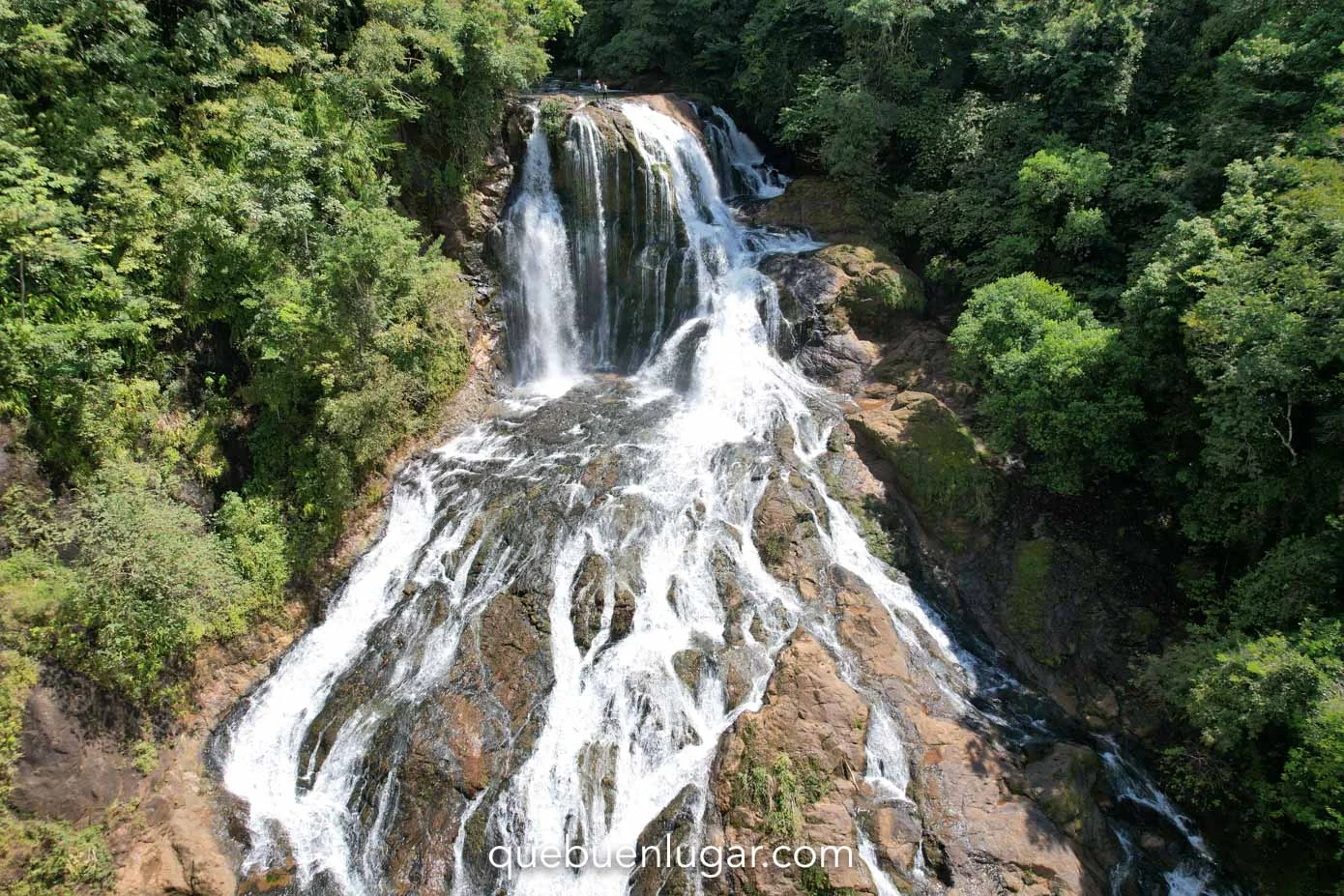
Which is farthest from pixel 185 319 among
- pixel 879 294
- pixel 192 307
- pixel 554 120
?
pixel 879 294

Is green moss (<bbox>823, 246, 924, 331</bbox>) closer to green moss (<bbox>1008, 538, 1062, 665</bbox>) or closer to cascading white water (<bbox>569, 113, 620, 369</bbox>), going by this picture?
cascading white water (<bbox>569, 113, 620, 369</bbox>)

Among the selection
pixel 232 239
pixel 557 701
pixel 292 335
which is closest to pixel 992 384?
pixel 557 701

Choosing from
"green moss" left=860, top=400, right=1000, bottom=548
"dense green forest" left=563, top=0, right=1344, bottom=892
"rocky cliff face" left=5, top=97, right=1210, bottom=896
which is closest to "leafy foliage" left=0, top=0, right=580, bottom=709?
"rocky cliff face" left=5, top=97, right=1210, bottom=896

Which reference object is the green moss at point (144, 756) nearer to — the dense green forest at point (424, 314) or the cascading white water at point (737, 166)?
the dense green forest at point (424, 314)

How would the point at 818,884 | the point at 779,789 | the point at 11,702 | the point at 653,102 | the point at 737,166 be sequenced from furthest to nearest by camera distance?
the point at 737,166 < the point at 653,102 < the point at 779,789 < the point at 11,702 < the point at 818,884

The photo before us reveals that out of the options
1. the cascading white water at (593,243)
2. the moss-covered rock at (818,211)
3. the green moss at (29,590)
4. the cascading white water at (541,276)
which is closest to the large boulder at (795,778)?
the green moss at (29,590)

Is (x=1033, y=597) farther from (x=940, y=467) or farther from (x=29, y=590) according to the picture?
(x=29, y=590)

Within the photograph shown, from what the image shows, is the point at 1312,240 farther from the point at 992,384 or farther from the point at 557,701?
the point at 557,701
